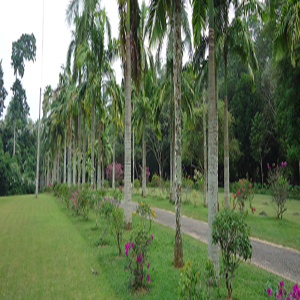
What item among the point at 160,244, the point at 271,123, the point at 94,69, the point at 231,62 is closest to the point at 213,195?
the point at 160,244

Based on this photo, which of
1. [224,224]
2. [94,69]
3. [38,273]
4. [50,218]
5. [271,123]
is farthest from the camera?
[271,123]

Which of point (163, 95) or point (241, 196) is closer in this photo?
point (241, 196)

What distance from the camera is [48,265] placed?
21.3 feet

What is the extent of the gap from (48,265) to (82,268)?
0.95 m

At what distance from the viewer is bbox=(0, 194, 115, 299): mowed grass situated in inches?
198

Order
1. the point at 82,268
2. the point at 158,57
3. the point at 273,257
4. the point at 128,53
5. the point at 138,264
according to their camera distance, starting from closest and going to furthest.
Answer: the point at 138,264 → the point at 82,268 → the point at 273,257 → the point at 158,57 → the point at 128,53

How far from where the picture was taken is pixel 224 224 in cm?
409

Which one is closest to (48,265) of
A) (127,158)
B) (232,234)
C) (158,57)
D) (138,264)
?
(138,264)

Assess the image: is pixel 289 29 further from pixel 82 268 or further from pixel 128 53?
pixel 82 268

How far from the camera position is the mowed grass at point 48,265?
16.5 ft

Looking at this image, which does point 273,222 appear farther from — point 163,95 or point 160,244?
point 163,95

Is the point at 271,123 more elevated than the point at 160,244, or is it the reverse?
the point at 271,123

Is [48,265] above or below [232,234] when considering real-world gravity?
below

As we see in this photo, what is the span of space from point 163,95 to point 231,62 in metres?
18.7
